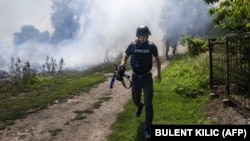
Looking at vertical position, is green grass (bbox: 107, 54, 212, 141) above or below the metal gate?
below

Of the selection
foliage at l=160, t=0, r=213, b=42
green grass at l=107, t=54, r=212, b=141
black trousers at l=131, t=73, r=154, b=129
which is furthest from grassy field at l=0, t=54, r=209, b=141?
foliage at l=160, t=0, r=213, b=42

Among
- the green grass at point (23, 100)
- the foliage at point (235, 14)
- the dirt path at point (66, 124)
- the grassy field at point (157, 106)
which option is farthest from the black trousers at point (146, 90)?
the foliage at point (235, 14)

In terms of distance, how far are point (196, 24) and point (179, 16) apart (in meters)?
2.76

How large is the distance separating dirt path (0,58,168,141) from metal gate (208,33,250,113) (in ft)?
10.7

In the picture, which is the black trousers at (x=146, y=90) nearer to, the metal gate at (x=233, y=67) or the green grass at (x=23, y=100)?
the metal gate at (x=233, y=67)

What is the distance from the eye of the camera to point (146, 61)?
27.9 feet

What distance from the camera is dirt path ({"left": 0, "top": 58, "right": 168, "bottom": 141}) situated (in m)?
9.27

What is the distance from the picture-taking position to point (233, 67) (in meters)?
10.2

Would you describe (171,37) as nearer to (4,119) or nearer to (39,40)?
(39,40)

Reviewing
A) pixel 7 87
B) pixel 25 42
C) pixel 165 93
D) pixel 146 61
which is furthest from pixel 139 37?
pixel 25 42

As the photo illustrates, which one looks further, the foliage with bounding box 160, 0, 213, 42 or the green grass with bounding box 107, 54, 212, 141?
the foliage with bounding box 160, 0, 213, 42

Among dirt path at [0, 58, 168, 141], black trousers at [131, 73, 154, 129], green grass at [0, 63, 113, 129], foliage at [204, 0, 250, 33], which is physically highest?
foliage at [204, 0, 250, 33]

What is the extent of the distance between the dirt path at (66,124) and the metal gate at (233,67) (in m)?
3.26

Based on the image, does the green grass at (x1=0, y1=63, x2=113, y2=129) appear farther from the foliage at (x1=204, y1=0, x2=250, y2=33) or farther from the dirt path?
the foliage at (x1=204, y1=0, x2=250, y2=33)
